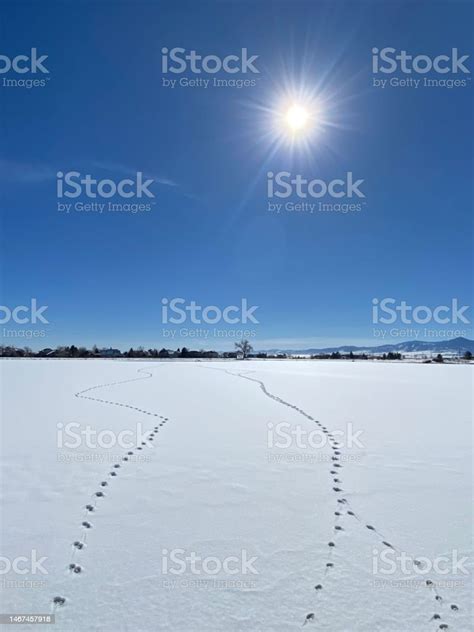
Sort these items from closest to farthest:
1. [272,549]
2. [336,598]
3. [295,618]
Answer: [295,618]
[336,598]
[272,549]

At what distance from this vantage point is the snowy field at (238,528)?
2316mm

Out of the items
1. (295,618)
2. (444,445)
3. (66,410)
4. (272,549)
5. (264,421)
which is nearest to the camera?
(295,618)

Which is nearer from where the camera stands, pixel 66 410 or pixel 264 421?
pixel 264 421

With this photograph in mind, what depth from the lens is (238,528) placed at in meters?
3.17

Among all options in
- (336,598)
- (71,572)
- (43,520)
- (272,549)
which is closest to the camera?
(336,598)

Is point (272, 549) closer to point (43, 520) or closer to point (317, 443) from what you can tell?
point (43, 520)

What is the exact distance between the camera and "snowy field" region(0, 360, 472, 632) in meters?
2.32

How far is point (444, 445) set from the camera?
5.52 meters

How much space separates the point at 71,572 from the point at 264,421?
4.90m

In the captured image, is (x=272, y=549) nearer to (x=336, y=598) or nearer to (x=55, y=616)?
(x=336, y=598)

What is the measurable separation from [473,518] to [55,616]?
11.2ft

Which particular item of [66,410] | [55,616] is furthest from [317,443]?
[66,410]

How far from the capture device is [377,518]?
3314 millimetres

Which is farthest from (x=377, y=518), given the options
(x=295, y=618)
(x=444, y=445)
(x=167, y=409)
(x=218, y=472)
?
(x=167, y=409)
